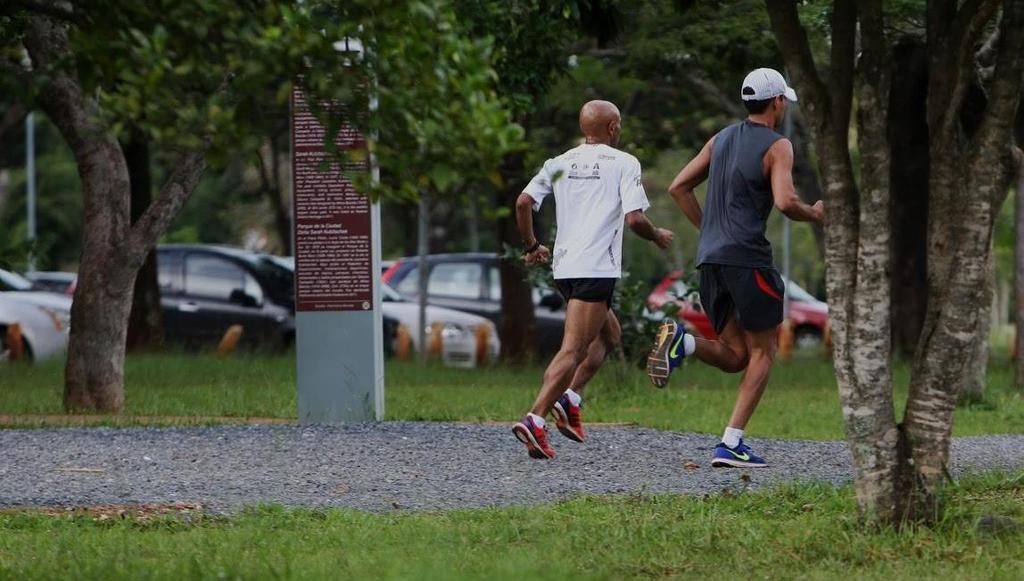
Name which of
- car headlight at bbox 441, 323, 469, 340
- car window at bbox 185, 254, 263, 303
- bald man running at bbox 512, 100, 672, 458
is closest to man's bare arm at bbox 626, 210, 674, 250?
bald man running at bbox 512, 100, 672, 458

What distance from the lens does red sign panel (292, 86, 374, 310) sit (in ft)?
40.1

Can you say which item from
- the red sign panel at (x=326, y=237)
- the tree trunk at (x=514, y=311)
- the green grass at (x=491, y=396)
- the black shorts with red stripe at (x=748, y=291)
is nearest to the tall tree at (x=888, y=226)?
the black shorts with red stripe at (x=748, y=291)

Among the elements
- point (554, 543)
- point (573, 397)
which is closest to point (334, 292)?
point (573, 397)

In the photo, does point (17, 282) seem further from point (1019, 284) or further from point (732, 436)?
point (732, 436)

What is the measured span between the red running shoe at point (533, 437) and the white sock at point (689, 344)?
2.80 ft

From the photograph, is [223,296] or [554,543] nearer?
[554,543]

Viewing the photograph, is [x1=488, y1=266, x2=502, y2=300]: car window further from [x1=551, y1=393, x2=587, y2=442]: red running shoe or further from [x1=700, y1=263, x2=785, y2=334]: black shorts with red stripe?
[x1=700, y1=263, x2=785, y2=334]: black shorts with red stripe

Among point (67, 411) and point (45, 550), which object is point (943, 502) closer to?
point (45, 550)

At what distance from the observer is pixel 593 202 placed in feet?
31.8

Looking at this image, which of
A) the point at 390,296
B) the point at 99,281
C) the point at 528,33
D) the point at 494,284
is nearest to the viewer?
the point at 99,281

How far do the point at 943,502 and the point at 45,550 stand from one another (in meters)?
3.35

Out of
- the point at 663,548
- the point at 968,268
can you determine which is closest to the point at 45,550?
the point at 663,548

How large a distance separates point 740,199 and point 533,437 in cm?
Answer: 165

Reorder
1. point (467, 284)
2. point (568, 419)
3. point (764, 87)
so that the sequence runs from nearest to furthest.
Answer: point (764, 87), point (568, 419), point (467, 284)
